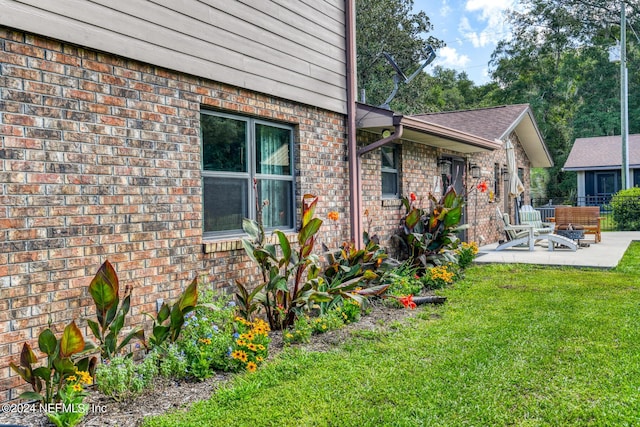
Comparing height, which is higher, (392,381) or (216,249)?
(216,249)

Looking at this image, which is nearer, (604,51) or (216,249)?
(216,249)

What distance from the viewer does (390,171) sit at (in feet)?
29.2

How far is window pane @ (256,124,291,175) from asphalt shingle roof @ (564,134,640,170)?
84.3ft

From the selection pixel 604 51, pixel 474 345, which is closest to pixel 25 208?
pixel 474 345

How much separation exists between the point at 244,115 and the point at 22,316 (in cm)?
302

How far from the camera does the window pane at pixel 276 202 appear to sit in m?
5.98

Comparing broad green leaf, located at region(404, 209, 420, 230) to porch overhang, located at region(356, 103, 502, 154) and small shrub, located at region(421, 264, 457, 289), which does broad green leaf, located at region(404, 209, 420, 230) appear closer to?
small shrub, located at region(421, 264, 457, 289)

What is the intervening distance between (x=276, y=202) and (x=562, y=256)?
23.2ft

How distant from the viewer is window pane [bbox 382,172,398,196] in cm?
875

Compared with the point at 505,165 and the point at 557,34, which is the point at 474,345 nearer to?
the point at 505,165

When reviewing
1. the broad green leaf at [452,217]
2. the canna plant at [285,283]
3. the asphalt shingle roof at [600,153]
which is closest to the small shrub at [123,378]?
the canna plant at [285,283]

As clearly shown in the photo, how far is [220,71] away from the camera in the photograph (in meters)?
5.15

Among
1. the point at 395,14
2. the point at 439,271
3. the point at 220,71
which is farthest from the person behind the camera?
the point at 395,14

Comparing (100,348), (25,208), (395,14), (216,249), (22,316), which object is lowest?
(100,348)
